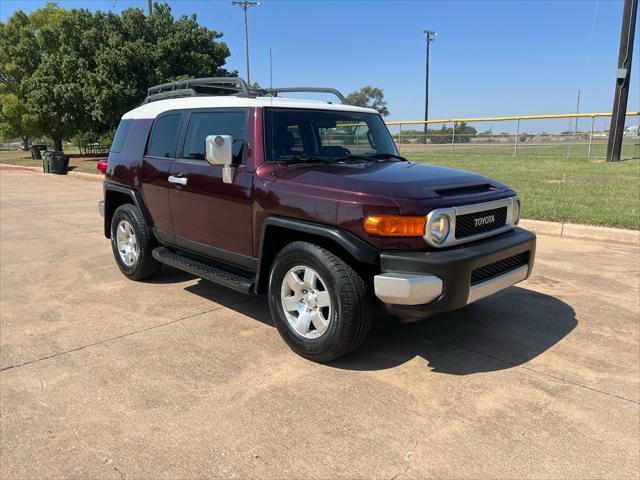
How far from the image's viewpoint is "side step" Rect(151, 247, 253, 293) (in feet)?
13.2

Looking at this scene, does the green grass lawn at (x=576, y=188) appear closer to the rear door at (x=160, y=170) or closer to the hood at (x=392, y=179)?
the hood at (x=392, y=179)

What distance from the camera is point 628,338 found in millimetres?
4086

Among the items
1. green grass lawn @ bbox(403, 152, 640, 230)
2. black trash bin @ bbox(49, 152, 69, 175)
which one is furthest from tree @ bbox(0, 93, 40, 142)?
green grass lawn @ bbox(403, 152, 640, 230)

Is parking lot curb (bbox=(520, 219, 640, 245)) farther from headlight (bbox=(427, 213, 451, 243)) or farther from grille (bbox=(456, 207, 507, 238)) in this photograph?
headlight (bbox=(427, 213, 451, 243))

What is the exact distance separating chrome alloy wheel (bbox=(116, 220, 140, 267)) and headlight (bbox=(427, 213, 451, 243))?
11.4 feet

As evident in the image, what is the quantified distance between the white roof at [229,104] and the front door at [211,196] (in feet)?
0.25

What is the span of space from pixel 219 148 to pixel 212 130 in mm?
720

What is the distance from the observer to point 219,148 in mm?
3840

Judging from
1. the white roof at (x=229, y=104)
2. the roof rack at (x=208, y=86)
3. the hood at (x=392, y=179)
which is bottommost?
the hood at (x=392, y=179)

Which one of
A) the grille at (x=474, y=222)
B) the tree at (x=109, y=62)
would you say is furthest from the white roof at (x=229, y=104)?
the tree at (x=109, y=62)

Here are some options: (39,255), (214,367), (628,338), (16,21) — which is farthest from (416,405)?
(16,21)

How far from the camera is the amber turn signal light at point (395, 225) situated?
126 inches

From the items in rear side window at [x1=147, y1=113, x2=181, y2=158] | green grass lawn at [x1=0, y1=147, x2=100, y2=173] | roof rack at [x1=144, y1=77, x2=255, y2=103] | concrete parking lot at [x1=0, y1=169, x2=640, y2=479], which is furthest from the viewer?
green grass lawn at [x1=0, y1=147, x2=100, y2=173]

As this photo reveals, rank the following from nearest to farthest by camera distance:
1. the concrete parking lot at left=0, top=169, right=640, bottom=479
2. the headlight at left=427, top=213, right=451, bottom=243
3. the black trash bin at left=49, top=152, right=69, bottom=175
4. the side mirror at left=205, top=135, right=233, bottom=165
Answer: the concrete parking lot at left=0, top=169, right=640, bottom=479, the headlight at left=427, top=213, right=451, bottom=243, the side mirror at left=205, top=135, right=233, bottom=165, the black trash bin at left=49, top=152, right=69, bottom=175
